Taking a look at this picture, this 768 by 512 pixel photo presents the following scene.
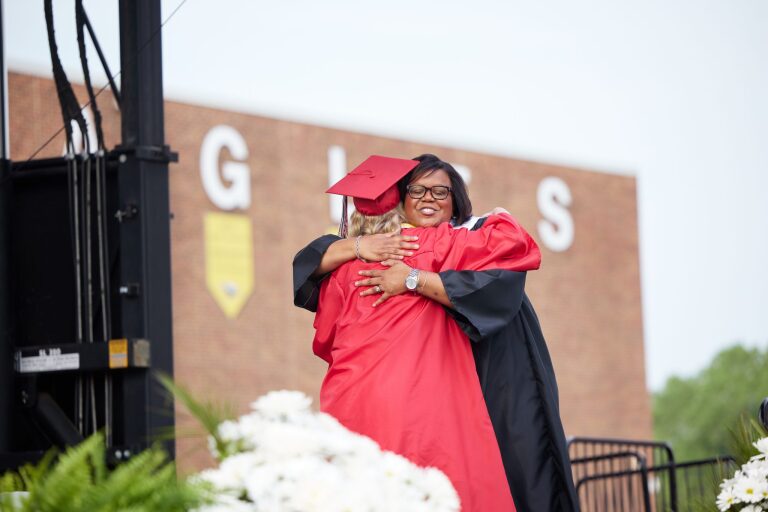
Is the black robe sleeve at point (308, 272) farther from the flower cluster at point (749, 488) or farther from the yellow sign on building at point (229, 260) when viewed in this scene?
the yellow sign on building at point (229, 260)

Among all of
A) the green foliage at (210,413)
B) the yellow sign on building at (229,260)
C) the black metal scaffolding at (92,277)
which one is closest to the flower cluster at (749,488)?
the green foliage at (210,413)

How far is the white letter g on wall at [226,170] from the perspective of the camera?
26.5 meters

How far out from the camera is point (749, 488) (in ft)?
11.2

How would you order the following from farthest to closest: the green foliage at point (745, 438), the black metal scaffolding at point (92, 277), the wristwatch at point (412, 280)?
1. the black metal scaffolding at point (92, 277)
2. the wristwatch at point (412, 280)
3. the green foliage at point (745, 438)

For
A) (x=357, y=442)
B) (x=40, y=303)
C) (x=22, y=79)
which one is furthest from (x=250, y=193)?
(x=357, y=442)

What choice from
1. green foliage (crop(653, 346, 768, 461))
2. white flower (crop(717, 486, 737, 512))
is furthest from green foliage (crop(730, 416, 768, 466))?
green foliage (crop(653, 346, 768, 461))

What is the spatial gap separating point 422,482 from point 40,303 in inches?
146

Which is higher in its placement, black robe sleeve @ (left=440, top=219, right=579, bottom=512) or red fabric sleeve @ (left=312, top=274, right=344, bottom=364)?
red fabric sleeve @ (left=312, top=274, right=344, bottom=364)

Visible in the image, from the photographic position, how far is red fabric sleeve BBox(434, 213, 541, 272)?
429 cm

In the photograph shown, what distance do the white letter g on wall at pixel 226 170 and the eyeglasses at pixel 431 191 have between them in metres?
22.2

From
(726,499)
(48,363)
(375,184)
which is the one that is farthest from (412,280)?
(48,363)

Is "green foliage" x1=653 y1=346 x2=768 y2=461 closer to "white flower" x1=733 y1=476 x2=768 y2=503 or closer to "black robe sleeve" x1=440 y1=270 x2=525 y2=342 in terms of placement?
"black robe sleeve" x1=440 y1=270 x2=525 y2=342

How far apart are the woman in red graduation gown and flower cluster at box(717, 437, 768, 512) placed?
82 cm

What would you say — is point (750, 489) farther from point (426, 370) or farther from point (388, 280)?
point (388, 280)
